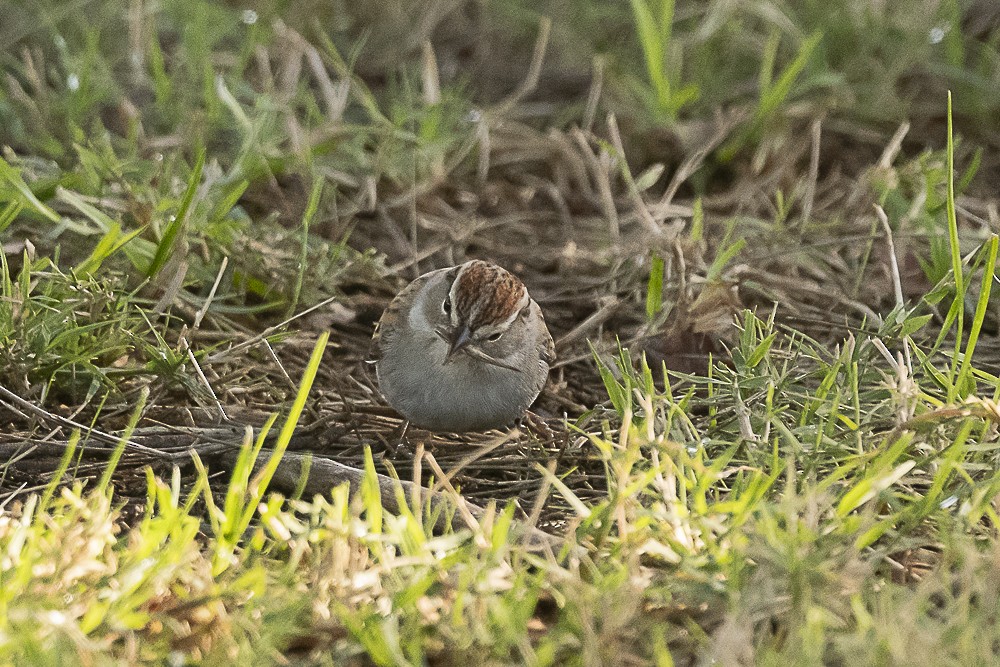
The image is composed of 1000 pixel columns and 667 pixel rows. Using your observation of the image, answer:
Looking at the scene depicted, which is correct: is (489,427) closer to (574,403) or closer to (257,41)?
(574,403)

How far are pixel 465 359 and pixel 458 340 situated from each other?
0.55 feet

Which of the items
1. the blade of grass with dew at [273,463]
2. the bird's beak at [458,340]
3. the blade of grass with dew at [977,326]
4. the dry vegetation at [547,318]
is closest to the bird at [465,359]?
the bird's beak at [458,340]

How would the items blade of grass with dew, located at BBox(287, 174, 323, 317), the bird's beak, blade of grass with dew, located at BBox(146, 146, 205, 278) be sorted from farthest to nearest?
blade of grass with dew, located at BBox(287, 174, 323, 317) → blade of grass with dew, located at BBox(146, 146, 205, 278) → the bird's beak

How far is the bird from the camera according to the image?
427 centimetres

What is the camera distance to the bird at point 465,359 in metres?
4.27

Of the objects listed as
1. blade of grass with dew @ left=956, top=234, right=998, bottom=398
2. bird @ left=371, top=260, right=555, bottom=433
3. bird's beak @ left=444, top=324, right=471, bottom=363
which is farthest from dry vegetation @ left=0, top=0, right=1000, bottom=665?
bird's beak @ left=444, top=324, right=471, bottom=363

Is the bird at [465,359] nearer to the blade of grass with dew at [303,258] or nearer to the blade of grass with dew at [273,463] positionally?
the blade of grass with dew at [303,258]

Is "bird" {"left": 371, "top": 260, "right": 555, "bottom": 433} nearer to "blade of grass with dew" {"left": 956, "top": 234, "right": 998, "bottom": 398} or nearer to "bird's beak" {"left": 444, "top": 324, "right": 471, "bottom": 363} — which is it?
"bird's beak" {"left": 444, "top": 324, "right": 471, "bottom": 363}

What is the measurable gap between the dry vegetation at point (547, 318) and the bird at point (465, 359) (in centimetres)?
21

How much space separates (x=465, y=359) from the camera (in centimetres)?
439

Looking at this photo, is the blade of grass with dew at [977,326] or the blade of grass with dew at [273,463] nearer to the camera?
the blade of grass with dew at [273,463]

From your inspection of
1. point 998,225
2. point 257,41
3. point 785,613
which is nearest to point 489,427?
point 785,613

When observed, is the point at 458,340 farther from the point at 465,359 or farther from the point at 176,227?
the point at 176,227

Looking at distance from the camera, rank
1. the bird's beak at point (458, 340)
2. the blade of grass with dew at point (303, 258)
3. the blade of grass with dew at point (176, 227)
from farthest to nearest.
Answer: the blade of grass with dew at point (303, 258), the blade of grass with dew at point (176, 227), the bird's beak at point (458, 340)
